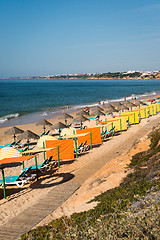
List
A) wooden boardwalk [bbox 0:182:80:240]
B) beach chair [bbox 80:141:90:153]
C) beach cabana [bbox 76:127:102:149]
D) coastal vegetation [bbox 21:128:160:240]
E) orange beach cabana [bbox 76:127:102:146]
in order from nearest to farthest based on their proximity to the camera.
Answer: coastal vegetation [bbox 21:128:160:240]
wooden boardwalk [bbox 0:182:80:240]
beach chair [bbox 80:141:90:153]
orange beach cabana [bbox 76:127:102:146]
beach cabana [bbox 76:127:102:149]

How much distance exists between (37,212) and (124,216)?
3.62m

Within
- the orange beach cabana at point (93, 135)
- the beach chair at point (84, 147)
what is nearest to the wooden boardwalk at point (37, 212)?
the beach chair at point (84, 147)

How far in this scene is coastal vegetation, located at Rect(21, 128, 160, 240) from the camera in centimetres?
395

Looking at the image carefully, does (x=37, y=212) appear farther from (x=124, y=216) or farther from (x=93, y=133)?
(x=93, y=133)

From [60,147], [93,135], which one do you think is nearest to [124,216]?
[60,147]

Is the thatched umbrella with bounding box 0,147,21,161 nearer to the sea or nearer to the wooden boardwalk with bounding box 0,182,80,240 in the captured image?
the wooden boardwalk with bounding box 0,182,80,240

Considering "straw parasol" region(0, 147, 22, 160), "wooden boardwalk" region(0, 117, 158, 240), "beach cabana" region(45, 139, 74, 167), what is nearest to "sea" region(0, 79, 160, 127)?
"beach cabana" region(45, 139, 74, 167)

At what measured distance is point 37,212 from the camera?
24.8 ft

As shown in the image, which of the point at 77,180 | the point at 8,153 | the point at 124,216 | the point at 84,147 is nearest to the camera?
the point at 124,216

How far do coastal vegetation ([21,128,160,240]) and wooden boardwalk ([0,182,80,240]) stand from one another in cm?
101

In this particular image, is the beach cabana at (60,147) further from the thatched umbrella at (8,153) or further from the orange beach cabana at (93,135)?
the orange beach cabana at (93,135)

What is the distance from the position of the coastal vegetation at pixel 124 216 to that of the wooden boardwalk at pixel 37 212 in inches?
39.7

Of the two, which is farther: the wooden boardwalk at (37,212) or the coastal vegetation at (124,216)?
the wooden boardwalk at (37,212)

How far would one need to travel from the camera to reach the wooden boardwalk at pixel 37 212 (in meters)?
6.48
